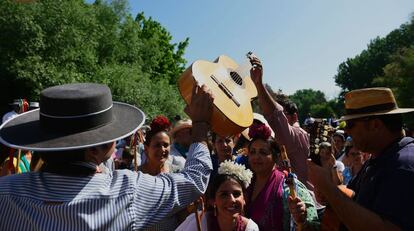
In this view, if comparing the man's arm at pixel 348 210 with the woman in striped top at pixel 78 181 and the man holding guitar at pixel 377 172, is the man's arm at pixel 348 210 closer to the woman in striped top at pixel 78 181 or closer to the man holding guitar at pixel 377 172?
the man holding guitar at pixel 377 172

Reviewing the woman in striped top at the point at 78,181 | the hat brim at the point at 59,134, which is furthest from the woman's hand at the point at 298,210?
the hat brim at the point at 59,134

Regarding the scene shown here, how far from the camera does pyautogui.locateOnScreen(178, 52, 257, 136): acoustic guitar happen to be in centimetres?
312

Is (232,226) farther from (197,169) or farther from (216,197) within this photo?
(197,169)

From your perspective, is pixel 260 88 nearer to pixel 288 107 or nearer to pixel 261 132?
pixel 261 132

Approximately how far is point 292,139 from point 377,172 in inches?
69.2

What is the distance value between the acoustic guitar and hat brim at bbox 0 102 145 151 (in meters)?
0.87

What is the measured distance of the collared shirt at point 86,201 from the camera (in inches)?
73.5

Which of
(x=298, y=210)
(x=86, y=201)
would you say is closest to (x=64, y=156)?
(x=86, y=201)

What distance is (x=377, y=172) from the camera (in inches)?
103

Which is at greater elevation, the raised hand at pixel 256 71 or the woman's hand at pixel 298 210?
the raised hand at pixel 256 71

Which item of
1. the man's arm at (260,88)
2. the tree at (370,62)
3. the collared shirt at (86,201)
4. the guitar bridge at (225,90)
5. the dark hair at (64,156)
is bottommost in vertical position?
the collared shirt at (86,201)

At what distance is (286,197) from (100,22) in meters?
33.4

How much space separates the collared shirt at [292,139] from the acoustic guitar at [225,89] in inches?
12.7

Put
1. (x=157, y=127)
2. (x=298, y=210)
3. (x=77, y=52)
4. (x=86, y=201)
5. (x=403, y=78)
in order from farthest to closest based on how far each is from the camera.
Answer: (x=403, y=78), (x=77, y=52), (x=157, y=127), (x=298, y=210), (x=86, y=201)
